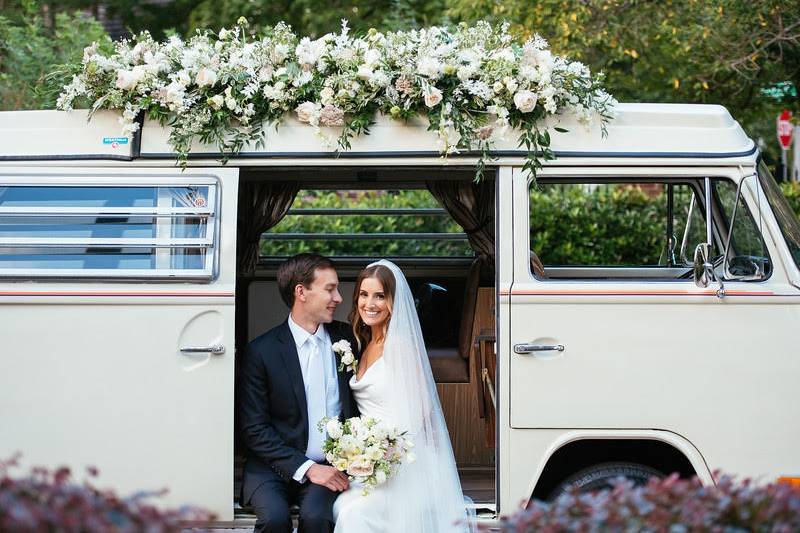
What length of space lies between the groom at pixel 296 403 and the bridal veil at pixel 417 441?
28 centimetres

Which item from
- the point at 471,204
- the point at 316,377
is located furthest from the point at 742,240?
the point at 316,377

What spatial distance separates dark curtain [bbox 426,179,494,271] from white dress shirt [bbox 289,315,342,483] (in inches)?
49.4

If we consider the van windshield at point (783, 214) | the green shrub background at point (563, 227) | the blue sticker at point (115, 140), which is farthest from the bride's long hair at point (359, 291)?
the green shrub background at point (563, 227)

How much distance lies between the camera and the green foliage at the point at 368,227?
38.2ft

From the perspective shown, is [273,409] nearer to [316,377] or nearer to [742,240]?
[316,377]

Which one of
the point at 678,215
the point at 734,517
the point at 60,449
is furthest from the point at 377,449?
the point at 678,215

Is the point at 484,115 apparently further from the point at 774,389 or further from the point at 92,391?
the point at 92,391

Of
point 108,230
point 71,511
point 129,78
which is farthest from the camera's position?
point 108,230

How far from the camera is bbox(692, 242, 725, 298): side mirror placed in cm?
521

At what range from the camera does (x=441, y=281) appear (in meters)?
7.50

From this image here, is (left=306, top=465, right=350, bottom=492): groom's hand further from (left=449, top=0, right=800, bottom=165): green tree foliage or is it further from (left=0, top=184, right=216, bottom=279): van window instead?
(left=449, top=0, right=800, bottom=165): green tree foliage

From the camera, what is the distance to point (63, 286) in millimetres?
5305

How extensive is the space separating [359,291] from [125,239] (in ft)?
4.22

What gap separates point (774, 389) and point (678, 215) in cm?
473
